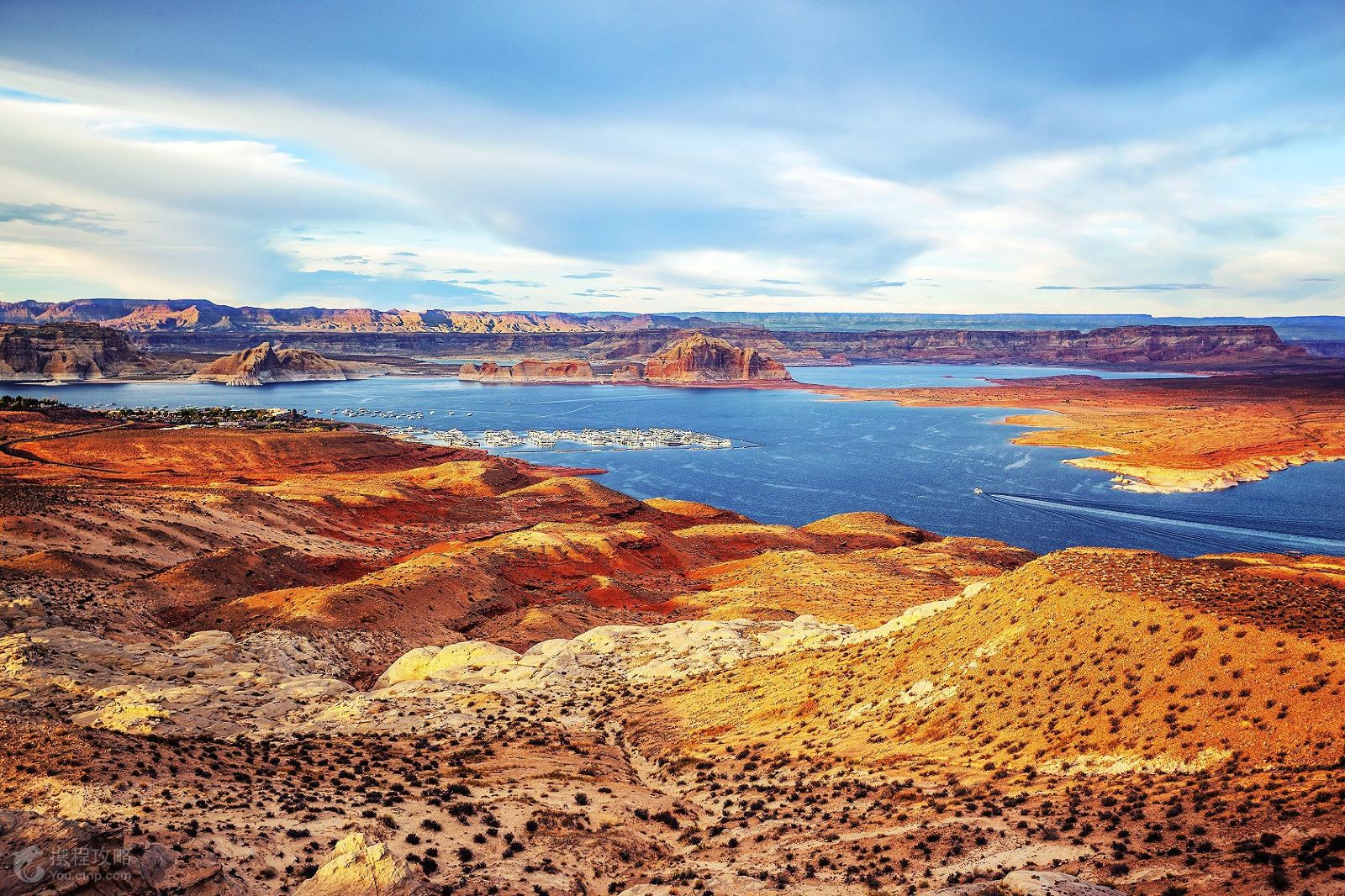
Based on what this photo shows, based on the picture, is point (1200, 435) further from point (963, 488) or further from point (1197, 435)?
point (963, 488)

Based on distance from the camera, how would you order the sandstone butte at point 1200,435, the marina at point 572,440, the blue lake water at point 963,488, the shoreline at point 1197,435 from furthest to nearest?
the marina at point 572,440 → the sandstone butte at point 1200,435 → the shoreline at point 1197,435 → the blue lake water at point 963,488

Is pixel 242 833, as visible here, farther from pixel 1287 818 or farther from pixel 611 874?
pixel 1287 818

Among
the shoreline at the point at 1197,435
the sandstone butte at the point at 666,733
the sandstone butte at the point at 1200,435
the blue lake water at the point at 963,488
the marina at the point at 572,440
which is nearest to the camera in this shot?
the sandstone butte at the point at 666,733

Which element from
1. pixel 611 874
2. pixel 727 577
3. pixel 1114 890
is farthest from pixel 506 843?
pixel 727 577

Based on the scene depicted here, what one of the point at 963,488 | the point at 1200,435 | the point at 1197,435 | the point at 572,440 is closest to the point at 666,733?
the point at 963,488

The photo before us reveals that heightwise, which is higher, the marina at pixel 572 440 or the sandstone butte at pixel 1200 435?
the sandstone butte at pixel 1200 435

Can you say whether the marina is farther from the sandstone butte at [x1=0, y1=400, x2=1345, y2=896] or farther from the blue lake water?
the sandstone butte at [x1=0, y1=400, x2=1345, y2=896]

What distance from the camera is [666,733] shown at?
2602cm

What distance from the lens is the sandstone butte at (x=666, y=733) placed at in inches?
570

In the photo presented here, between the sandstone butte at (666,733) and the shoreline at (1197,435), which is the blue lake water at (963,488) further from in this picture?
the sandstone butte at (666,733)

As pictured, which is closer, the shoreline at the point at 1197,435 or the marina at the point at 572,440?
the shoreline at the point at 1197,435

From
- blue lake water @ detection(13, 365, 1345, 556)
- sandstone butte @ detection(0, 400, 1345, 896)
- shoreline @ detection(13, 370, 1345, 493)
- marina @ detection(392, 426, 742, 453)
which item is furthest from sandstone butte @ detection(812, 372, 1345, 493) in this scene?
sandstone butte @ detection(0, 400, 1345, 896)

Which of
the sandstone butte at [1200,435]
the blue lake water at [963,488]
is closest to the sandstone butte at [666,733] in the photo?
the blue lake water at [963,488]

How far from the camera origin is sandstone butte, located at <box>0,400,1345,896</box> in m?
14.5
